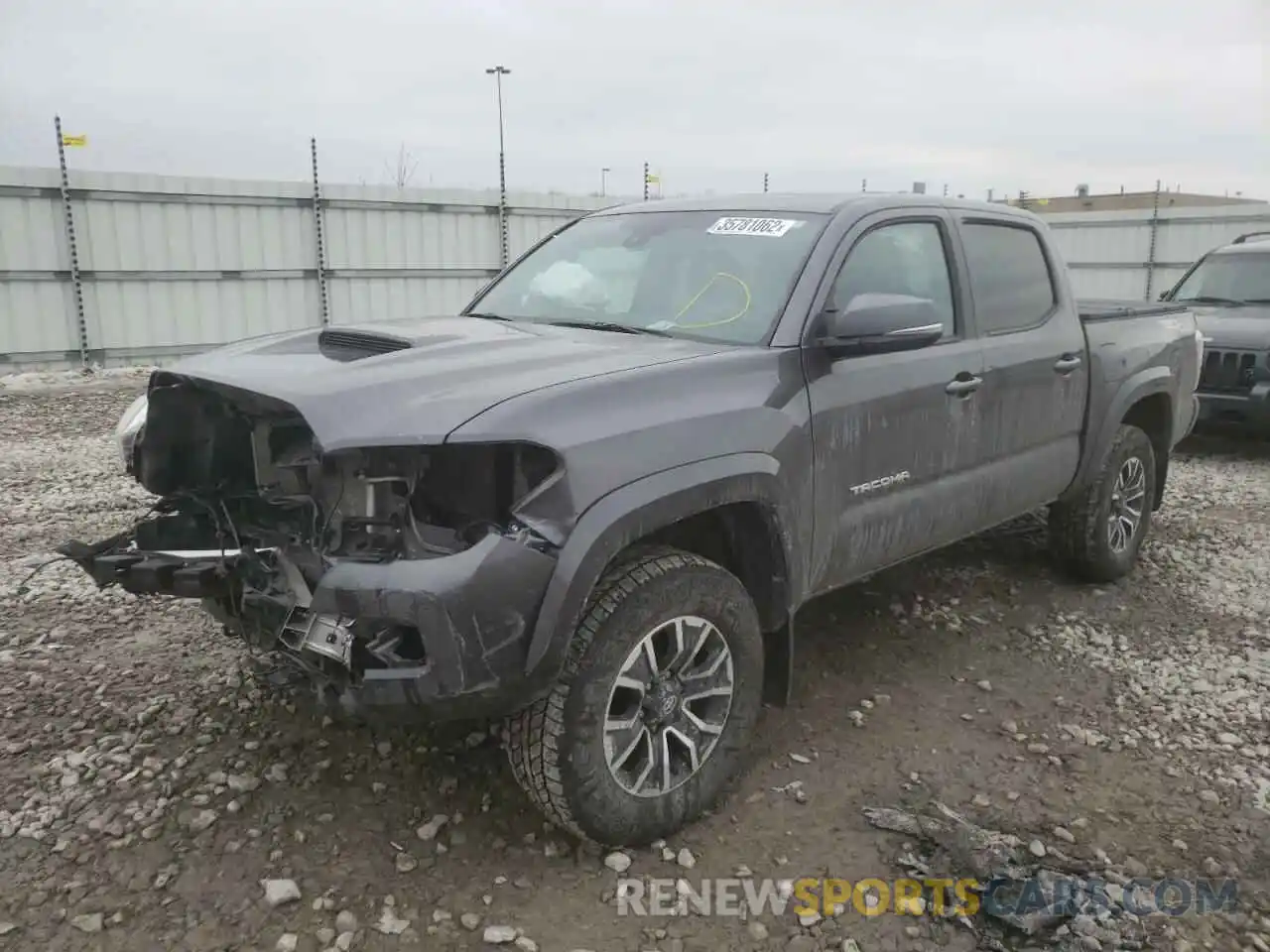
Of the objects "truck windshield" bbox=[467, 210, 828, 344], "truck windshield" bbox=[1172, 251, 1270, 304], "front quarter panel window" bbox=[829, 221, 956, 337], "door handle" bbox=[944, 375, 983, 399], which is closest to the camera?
"truck windshield" bbox=[467, 210, 828, 344]

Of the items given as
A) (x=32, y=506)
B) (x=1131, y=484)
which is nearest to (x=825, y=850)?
(x=1131, y=484)

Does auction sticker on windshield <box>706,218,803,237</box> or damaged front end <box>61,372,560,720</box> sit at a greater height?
auction sticker on windshield <box>706,218,803,237</box>

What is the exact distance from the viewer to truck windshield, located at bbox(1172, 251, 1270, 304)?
30.2ft

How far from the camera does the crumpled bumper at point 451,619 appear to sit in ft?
7.84

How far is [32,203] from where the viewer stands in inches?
456

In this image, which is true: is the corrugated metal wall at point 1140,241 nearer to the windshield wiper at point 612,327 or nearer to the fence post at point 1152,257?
the fence post at point 1152,257

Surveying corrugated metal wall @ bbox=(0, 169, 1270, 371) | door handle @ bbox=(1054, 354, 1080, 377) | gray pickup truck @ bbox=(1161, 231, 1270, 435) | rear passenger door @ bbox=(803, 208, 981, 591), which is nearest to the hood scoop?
rear passenger door @ bbox=(803, 208, 981, 591)

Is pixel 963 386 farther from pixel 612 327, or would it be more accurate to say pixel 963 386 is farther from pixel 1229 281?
pixel 1229 281

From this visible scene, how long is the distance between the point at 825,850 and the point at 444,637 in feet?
4.47

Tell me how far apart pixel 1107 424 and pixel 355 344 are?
3610mm

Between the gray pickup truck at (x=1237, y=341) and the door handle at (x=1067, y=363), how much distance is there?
4625mm

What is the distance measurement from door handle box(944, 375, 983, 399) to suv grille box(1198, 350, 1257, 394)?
5.52 metres

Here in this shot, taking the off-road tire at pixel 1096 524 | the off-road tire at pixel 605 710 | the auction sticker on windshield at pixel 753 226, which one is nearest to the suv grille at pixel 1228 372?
the off-road tire at pixel 1096 524

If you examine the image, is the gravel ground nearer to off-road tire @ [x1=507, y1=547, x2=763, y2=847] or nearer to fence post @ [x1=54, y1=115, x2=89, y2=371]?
off-road tire @ [x1=507, y1=547, x2=763, y2=847]
